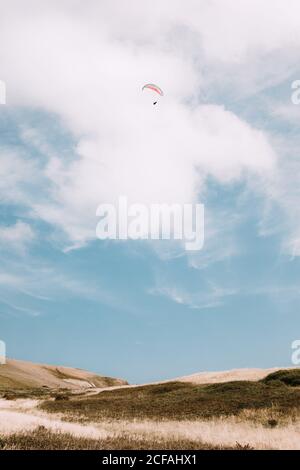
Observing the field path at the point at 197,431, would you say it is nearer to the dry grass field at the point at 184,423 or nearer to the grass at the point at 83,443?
the dry grass field at the point at 184,423

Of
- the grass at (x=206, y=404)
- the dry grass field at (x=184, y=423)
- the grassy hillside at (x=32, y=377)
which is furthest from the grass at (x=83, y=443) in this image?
the grassy hillside at (x=32, y=377)

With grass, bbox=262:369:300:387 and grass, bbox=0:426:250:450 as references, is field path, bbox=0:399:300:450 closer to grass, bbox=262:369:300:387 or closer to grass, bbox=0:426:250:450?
grass, bbox=0:426:250:450

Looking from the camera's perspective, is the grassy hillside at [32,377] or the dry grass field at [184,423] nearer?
the dry grass field at [184,423]

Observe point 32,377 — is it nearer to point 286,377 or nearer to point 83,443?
point 286,377

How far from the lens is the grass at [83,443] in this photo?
685 inches

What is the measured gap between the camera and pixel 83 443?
62.2ft

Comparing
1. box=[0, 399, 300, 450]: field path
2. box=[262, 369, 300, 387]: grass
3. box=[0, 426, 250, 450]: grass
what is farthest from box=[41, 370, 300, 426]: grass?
box=[0, 426, 250, 450]: grass

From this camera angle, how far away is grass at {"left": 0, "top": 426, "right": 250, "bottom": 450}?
17.4 m

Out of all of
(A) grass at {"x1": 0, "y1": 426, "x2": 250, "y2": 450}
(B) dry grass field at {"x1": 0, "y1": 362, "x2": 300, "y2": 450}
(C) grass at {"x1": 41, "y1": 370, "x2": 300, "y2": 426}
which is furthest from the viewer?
(C) grass at {"x1": 41, "y1": 370, "x2": 300, "y2": 426}

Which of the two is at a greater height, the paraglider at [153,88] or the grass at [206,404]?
the paraglider at [153,88]

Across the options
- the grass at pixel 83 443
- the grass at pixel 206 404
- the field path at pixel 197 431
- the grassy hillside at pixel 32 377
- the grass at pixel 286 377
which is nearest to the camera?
the grass at pixel 83 443

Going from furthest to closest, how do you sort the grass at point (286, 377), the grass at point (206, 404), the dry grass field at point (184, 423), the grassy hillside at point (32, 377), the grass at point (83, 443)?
the grassy hillside at point (32, 377) → the grass at point (286, 377) → the grass at point (206, 404) → the dry grass field at point (184, 423) → the grass at point (83, 443)

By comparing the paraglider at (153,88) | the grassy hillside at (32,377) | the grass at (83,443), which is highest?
the paraglider at (153,88)
